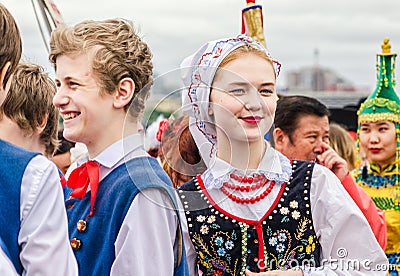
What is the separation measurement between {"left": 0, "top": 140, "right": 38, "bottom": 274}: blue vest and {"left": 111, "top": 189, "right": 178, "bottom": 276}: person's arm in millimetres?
418

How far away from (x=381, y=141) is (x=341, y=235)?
2.56 meters

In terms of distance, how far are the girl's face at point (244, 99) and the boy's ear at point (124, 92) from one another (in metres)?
0.29

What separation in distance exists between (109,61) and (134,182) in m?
0.43

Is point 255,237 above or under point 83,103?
under

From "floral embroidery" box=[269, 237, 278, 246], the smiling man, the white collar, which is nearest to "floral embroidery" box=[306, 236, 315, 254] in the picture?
"floral embroidery" box=[269, 237, 278, 246]

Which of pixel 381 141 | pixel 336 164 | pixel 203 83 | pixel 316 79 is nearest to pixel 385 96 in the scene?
pixel 381 141

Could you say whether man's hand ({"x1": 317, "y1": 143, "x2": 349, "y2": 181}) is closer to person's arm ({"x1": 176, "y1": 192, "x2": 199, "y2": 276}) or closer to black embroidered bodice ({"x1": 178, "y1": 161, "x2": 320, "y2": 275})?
black embroidered bodice ({"x1": 178, "y1": 161, "x2": 320, "y2": 275})

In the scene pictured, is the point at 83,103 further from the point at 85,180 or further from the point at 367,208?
the point at 367,208

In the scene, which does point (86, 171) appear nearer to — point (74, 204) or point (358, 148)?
point (74, 204)

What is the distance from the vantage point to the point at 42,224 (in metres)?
1.95

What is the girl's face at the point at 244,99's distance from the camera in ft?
8.30

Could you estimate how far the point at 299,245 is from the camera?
260 centimetres

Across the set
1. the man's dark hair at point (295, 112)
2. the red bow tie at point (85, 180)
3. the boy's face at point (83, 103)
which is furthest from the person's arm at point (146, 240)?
the man's dark hair at point (295, 112)

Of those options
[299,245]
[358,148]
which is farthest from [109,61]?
[358,148]
